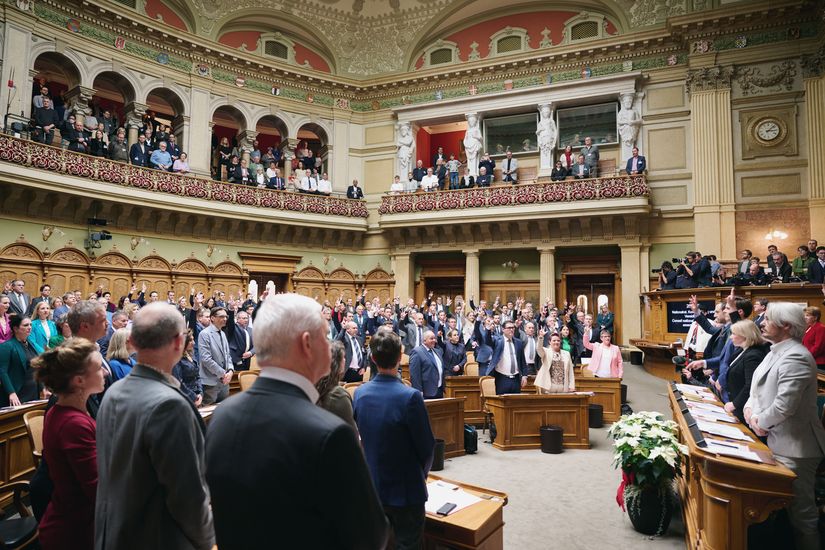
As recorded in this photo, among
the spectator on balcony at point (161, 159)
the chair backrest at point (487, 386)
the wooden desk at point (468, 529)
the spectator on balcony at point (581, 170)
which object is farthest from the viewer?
the spectator on balcony at point (581, 170)

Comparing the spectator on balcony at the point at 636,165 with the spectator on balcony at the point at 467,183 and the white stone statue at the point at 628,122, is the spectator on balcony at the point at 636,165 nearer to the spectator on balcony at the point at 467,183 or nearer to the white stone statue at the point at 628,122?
the white stone statue at the point at 628,122

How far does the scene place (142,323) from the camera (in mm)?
1821

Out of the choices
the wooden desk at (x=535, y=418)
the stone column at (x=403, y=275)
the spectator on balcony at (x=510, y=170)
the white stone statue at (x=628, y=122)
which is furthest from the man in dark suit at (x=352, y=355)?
the white stone statue at (x=628, y=122)

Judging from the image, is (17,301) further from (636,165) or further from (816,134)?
(816,134)

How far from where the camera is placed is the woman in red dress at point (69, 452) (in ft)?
6.49

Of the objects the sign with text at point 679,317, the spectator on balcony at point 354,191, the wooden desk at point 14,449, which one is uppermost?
the spectator on balcony at point 354,191

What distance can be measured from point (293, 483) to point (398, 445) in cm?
134

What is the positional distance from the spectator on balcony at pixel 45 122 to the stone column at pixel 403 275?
32.6 feet

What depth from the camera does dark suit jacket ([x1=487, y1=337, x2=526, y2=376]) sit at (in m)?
7.29

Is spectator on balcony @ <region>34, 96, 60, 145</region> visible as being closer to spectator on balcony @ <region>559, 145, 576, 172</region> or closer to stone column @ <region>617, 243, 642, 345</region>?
spectator on balcony @ <region>559, 145, 576, 172</region>

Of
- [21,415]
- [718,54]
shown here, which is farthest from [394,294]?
[21,415]

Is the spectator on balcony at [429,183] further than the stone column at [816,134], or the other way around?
the spectator on balcony at [429,183]

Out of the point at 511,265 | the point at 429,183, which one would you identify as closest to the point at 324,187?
the point at 429,183

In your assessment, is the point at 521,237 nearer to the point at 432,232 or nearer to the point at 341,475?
the point at 432,232
